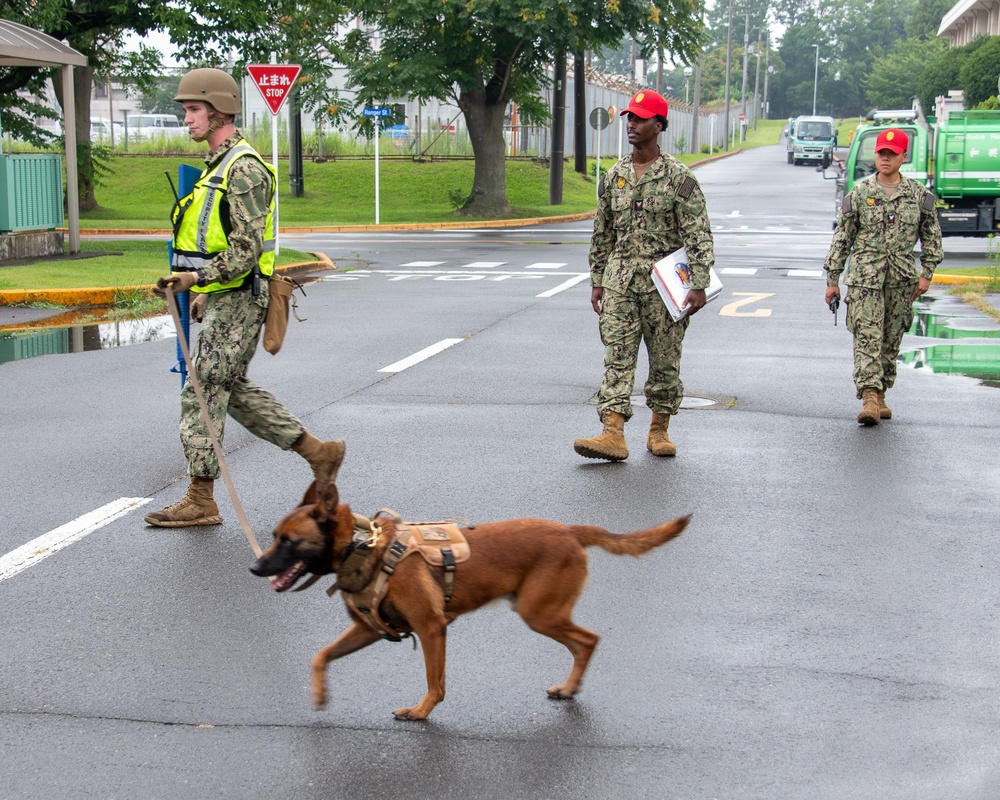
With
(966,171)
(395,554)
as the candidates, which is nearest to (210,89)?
(395,554)

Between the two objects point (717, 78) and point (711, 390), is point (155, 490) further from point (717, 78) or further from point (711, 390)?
point (717, 78)

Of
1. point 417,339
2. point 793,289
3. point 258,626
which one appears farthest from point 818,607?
point 793,289

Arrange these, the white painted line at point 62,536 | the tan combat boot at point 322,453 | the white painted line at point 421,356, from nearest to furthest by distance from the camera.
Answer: the white painted line at point 62,536 → the tan combat boot at point 322,453 → the white painted line at point 421,356

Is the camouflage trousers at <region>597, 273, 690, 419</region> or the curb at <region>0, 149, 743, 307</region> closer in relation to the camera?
the camouflage trousers at <region>597, 273, 690, 419</region>

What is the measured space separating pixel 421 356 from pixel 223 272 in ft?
18.3

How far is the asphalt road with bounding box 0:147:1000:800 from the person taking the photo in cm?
380

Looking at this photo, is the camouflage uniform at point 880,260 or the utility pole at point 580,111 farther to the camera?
the utility pole at point 580,111

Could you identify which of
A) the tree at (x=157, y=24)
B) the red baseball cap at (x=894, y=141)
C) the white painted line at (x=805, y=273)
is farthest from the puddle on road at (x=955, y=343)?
the tree at (x=157, y=24)

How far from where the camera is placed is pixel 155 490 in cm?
689

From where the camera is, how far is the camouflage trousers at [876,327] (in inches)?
343

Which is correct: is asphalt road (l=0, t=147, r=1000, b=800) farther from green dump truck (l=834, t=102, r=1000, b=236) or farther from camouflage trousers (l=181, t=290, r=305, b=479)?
green dump truck (l=834, t=102, r=1000, b=236)

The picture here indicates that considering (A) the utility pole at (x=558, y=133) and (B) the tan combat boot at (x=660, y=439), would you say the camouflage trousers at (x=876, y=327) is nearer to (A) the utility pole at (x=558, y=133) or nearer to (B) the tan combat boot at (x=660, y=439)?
(B) the tan combat boot at (x=660, y=439)

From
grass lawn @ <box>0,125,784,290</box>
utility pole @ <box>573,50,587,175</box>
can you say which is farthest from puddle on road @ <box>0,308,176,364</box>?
utility pole @ <box>573,50,587,175</box>

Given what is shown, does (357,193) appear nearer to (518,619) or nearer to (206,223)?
(206,223)
